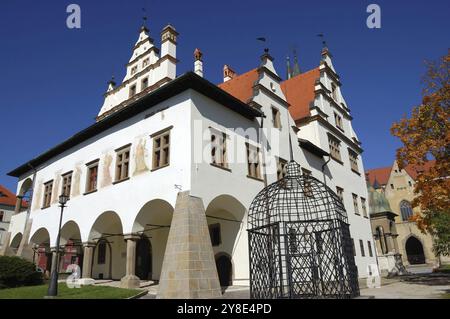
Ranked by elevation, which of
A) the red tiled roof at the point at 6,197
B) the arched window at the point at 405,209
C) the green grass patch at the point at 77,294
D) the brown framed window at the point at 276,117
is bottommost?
the green grass patch at the point at 77,294

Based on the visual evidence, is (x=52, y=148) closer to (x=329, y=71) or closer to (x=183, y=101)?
(x=183, y=101)

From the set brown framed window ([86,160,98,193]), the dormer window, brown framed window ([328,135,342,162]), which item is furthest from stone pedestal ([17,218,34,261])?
brown framed window ([328,135,342,162])

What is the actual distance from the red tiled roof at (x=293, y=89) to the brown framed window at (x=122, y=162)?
737 centimetres

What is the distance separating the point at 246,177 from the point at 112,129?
8136 millimetres

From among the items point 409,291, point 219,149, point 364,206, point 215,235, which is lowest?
point 409,291

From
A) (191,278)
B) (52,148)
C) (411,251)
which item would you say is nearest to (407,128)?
(191,278)

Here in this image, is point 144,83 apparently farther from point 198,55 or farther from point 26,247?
point 26,247

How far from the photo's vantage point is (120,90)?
86.0ft

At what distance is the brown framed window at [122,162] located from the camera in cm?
1769

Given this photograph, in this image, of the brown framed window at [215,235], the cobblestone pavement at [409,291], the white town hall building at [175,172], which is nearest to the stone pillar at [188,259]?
the white town hall building at [175,172]

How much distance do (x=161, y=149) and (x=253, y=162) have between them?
4.96 meters

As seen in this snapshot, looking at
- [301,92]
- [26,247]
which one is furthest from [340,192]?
[26,247]

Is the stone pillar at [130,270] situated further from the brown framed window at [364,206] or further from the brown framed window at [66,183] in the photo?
the brown framed window at [364,206]

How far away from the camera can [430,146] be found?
50.2 feet
